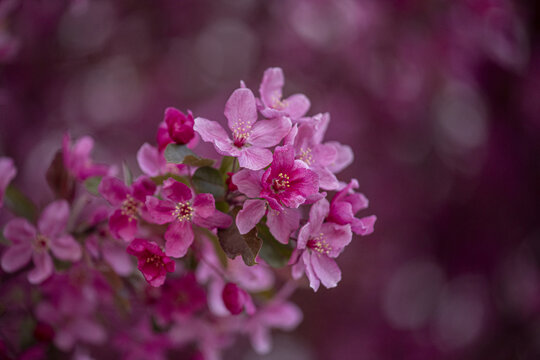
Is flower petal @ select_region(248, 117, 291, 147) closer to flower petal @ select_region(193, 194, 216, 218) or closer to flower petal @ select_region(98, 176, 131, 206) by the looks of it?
flower petal @ select_region(193, 194, 216, 218)

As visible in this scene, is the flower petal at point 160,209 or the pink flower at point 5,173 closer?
the flower petal at point 160,209

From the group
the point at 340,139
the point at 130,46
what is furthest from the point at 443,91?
the point at 130,46

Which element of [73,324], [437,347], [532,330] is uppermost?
[73,324]

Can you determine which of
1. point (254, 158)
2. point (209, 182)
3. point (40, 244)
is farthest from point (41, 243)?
point (254, 158)

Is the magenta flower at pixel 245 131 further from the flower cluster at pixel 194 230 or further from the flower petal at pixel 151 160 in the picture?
the flower petal at pixel 151 160

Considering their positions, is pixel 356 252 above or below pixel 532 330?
below

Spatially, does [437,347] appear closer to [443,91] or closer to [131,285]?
[443,91]

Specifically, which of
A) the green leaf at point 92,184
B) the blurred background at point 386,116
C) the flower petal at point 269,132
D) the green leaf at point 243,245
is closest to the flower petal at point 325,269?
the green leaf at point 243,245
